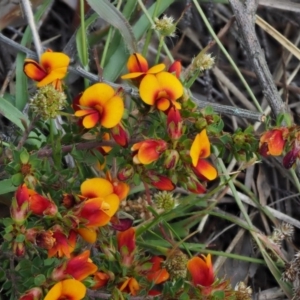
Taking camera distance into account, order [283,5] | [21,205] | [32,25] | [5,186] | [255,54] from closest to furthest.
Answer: [21,205] → [5,186] → [32,25] → [255,54] → [283,5]

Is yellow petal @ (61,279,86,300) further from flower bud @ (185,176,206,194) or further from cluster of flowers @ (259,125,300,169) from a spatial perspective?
cluster of flowers @ (259,125,300,169)

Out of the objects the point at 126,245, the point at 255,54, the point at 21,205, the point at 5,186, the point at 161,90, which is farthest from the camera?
the point at 255,54

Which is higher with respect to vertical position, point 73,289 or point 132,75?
point 132,75

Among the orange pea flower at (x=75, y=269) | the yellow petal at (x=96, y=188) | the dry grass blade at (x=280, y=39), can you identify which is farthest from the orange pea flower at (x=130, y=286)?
the dry grass blade at (x=280, y=39)

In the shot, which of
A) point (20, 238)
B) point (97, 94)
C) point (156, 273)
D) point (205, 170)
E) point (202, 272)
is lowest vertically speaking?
point (156, 273)

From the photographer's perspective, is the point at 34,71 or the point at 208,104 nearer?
the point at 34,71

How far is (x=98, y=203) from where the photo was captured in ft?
4.05

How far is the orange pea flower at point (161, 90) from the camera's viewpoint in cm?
129

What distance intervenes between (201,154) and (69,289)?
39 cm

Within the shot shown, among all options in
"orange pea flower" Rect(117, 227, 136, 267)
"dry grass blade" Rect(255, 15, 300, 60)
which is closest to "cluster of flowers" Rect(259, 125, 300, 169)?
"orange pea flower" Rect(117, 227, 136, 267)

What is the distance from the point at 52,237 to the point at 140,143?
0.85 ft

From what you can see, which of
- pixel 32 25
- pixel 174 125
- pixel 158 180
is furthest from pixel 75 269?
pixel 32 25

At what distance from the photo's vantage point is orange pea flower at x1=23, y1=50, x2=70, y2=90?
133 cm

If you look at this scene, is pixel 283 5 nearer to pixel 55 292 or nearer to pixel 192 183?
pixel 192 183
